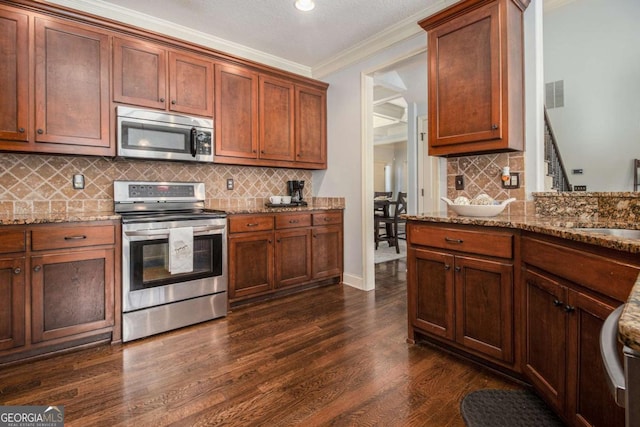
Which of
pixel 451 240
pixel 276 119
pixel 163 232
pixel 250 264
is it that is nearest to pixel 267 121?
pixel 276 119

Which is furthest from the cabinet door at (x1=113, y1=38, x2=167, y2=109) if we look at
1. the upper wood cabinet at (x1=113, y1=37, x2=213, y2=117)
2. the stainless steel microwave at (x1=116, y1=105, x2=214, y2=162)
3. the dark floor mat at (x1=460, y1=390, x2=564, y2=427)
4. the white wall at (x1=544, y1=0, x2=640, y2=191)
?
the white wall at (x1=544, y1=0, x2=640, y2=191)

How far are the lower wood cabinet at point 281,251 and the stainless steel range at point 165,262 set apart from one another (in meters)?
0.19

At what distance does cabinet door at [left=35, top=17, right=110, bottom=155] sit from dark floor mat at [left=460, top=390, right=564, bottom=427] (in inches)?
117

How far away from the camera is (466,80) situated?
7.64ft

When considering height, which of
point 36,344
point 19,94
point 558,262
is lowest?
point 36,344

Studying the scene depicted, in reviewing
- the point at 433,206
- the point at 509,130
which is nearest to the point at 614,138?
the point at 433,206

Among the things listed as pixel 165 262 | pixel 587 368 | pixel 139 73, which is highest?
pixel 139 73

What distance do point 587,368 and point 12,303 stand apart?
9.84ft

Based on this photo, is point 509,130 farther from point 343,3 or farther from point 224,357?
point 224,357

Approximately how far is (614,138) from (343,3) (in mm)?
4257

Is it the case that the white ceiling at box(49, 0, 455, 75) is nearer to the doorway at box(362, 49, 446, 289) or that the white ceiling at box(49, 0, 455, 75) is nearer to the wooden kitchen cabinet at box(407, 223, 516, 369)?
the doorway at box(362, 49, 446, 289)

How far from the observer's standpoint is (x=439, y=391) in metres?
1.77

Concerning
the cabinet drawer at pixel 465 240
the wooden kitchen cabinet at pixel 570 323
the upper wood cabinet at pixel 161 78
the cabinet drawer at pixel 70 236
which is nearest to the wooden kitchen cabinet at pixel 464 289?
the cabinet drawer at pixel 465 240

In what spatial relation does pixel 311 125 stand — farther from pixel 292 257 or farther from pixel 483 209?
pixel 483 209
